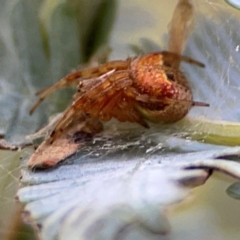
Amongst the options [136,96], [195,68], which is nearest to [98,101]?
[136,96]

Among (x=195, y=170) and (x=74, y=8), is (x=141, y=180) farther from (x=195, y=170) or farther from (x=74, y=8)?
(x=74, y=8)

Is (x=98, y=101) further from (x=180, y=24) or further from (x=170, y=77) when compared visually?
(x=180, y=24)

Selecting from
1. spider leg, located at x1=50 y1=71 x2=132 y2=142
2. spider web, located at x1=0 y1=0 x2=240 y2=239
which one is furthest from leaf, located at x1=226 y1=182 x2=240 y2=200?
spider leg, located at x1=50 y1=71 x2=132 y2=142

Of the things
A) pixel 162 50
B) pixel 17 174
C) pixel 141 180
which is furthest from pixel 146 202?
pixel 162 50

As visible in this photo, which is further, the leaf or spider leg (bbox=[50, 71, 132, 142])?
spider leg (bbox=[50, 71, 132, 142])

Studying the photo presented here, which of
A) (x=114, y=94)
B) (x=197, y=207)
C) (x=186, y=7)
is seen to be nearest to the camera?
(x=197, y=207)

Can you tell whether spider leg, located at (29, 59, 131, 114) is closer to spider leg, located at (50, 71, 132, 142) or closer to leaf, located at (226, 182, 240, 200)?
spider leg, located at (50, 71, 132, 142)
